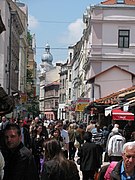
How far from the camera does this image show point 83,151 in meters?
12.8

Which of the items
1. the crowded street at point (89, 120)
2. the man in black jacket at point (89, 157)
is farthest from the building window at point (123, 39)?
the man in black jacket at point (89, 157)

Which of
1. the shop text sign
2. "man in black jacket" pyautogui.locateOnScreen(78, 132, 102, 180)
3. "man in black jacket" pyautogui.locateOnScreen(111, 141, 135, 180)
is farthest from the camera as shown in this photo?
the shop text sign

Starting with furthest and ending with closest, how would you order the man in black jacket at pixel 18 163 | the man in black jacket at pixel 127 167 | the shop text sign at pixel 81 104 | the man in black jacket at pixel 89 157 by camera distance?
the shop text sign at pixel 81 104
the man in black jacket at pixel 89 157
the man in black jacket at pixel 18 163
the man in black jacket at pixel 127 167

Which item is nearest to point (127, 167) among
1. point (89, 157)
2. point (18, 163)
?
point (18, 163)

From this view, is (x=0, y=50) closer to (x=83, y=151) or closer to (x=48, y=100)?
(x=83, y=151)

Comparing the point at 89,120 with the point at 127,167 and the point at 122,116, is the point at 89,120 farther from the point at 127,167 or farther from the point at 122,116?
the point at 127,167

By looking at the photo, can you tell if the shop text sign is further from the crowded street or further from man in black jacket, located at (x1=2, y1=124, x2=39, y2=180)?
man in black jacket, located at (x1=2, y1=124, x2=39, y2=180)

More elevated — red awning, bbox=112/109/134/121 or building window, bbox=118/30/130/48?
building window, bbox=118/30/130/48

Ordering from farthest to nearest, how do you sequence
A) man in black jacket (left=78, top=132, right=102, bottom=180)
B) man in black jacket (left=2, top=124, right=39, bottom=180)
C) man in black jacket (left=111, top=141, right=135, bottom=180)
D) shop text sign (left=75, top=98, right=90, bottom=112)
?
shop text sign (left=75, top=98, right=90, bottom=112)
man in black jacket (left=78, top=132, right=102, bottom=180)
man in black jacket (left=2, top=124, right=39, bottom=180)
man in black jacket (left=111, top=141, right=135, bottom=180)

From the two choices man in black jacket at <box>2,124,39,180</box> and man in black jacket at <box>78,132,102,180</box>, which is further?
man in black jacket at <box>78,132,102,180</box>

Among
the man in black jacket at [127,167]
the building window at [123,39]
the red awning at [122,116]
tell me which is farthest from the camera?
the building window at [123,39]

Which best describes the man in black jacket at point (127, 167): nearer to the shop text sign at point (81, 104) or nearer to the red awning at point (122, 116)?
the red awning at point (122, 116)

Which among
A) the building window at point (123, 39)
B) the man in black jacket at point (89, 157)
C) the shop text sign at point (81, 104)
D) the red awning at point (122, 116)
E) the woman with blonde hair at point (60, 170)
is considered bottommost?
the man in black jacket at point (89, 157)

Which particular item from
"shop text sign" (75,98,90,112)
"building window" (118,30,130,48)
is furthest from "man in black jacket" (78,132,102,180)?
"building window" (118,30,130,48)
